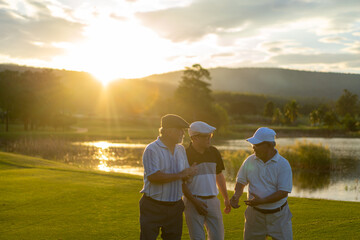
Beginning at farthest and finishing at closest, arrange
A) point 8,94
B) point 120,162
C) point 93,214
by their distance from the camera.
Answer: point 8,94 < point 120,162 < point 93,214

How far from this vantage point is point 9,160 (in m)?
22.5

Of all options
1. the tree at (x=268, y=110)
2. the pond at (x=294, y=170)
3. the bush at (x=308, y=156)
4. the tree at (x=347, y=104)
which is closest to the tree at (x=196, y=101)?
the pond at (x=294, y=170)

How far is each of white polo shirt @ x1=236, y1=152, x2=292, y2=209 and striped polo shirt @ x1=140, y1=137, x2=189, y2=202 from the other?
36.6 inches

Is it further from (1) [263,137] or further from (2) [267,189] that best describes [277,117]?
(1) [263,137]

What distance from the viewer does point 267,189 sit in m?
4.69

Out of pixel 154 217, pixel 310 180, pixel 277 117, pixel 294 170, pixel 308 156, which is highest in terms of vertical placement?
pixel 277 117

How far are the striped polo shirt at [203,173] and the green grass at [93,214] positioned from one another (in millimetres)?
3146

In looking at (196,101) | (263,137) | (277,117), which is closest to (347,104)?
(277,117)

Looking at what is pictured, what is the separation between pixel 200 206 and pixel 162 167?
0.76m

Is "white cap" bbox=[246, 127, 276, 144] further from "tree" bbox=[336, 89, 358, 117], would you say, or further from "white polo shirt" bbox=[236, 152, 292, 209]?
"tree" bbox=[336, 89, 358, 117]

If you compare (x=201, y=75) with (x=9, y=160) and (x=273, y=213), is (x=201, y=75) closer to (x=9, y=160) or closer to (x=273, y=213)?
(x=9, y=160)

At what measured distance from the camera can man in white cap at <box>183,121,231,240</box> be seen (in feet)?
16.4

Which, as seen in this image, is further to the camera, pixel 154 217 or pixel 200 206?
pixel 200 206

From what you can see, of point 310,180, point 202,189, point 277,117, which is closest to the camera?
point 202,189
